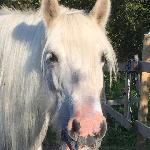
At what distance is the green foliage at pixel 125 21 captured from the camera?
12141 mm

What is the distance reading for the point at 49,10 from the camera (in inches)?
134

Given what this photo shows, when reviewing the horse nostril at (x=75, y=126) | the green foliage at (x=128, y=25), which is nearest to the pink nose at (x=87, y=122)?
the horse nostril at (x=75, y=126)

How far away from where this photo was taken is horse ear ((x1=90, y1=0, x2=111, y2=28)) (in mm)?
3549

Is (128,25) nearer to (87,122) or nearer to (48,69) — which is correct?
(48,69)

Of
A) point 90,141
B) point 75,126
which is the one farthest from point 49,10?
point 90,141

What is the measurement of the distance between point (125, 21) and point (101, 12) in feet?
29.4

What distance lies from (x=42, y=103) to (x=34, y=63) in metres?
0.30

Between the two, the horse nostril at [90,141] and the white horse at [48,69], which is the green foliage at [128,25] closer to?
the white horse at [48,69]

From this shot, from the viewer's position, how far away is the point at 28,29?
3.56 meters

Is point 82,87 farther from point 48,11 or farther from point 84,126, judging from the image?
point 48,11

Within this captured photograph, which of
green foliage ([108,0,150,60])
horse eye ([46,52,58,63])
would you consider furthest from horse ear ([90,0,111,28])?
green foliage ([108,0,150,60])

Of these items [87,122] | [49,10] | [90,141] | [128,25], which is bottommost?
[90,141]

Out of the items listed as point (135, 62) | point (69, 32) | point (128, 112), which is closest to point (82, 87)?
point (69, 32)

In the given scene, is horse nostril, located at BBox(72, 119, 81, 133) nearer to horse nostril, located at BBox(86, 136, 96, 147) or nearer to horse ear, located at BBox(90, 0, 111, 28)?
horse nostril, located at BBox(86, 136, 96, 147)
